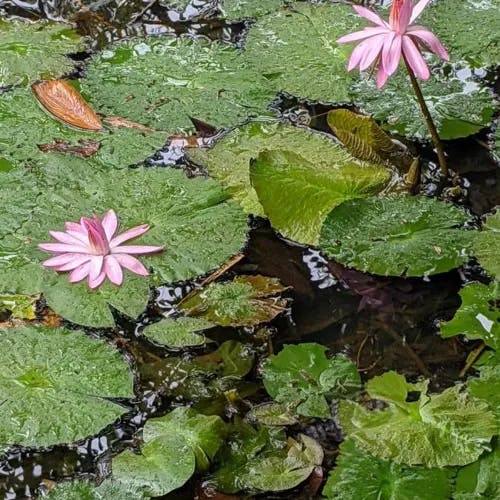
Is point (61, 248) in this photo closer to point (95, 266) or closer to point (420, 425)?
point (95, 266)

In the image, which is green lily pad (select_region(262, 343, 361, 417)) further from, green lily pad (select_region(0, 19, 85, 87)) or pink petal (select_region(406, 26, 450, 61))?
green lily pad (select_region(0, 19, 85, 87))

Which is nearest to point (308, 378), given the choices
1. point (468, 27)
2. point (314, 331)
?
point (314, 331)

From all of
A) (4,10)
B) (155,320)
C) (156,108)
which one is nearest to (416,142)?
(156,108)

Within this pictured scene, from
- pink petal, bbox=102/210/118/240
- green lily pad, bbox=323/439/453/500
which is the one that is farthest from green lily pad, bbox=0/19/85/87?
green lily pad, bbox=323/439/453/500

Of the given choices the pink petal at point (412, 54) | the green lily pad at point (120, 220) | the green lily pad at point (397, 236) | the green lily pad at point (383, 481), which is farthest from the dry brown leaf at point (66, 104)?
the green lily pad at point (383, 481)

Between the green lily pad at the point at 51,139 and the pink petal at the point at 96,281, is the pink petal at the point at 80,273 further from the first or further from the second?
the green lily pad at the point at 51,139

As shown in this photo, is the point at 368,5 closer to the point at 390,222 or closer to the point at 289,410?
the point at 390,222

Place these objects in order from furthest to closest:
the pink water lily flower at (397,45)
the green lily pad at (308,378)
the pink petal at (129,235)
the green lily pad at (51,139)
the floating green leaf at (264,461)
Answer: the green lily pad at (51,139) < the pink petal at (129,235) < the pink water lily flower at (397,45) < the green lily pad at (308,378) < the floating green leaf at (264,461)
